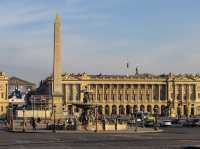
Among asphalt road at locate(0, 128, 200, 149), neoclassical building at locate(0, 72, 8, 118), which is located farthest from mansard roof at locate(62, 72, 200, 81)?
asphalt road at locate(0, 128, 200, 149)

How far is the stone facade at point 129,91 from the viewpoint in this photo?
190500mm

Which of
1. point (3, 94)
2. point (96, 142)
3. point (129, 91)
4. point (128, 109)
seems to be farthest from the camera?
point (129, 91)

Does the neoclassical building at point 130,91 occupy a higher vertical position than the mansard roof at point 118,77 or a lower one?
lower

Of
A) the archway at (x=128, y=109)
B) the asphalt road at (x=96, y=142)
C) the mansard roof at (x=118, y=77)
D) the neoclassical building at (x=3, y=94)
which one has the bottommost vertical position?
the asphalt road at (x=96, y=142)

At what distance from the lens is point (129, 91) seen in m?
193

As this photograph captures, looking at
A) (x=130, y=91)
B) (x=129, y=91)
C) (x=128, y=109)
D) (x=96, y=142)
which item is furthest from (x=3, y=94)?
(x=96, y=142)

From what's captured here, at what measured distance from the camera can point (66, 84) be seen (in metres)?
190

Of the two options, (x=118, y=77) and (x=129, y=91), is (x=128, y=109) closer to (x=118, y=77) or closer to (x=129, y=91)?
(x=129, y=91)

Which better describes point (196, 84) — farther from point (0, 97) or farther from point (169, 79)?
point (0, 97)

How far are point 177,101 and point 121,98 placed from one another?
16204mm

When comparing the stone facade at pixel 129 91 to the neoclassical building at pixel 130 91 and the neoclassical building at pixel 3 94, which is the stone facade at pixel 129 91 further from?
the neoclassical building at pixel 3 94

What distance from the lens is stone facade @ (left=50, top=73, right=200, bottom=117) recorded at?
19050cm

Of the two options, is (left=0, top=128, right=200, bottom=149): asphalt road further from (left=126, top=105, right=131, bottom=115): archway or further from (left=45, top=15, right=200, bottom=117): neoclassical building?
(left=126, top=105, right=131, bottom=115): archway

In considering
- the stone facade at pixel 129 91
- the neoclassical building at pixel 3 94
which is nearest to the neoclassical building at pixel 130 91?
the stone facade at pixel 129 91
